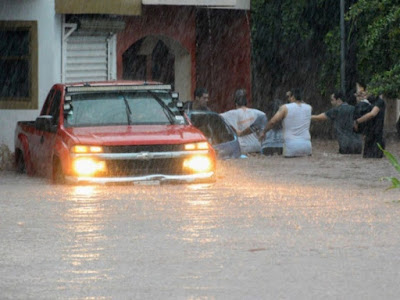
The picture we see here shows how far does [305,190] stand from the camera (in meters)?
16.9

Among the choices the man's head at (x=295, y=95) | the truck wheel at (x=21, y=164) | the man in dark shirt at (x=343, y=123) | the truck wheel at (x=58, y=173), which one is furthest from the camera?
the man in dark shirt at (x=343, y=123)

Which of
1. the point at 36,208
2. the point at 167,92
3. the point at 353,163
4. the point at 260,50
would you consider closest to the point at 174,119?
the point at 167,92

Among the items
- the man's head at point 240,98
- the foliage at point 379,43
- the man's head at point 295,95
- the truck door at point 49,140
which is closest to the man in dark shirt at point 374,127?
the man's head at point 295,95

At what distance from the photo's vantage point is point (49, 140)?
18047mm

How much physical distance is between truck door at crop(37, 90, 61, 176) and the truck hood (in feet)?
1.70

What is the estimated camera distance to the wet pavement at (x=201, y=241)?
30.1ft

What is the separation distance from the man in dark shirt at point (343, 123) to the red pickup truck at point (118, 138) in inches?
252

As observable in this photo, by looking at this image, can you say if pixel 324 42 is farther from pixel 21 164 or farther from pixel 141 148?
pixel 141 148

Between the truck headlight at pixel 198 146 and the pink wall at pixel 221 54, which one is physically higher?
the pink wall at pixel 221 54

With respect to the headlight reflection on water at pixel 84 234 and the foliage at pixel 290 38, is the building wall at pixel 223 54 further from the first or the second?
the headlight reflection on water at pixel 84 234

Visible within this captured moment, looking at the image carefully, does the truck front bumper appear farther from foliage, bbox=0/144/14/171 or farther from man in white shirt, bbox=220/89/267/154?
foliage, bbox=0/144/14/171

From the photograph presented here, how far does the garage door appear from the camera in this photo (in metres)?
27.4

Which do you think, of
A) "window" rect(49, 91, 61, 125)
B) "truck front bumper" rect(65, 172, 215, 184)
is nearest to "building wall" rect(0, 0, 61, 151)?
"window" rect(49, 91, 61, 125)

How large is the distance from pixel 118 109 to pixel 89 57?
10.4m
